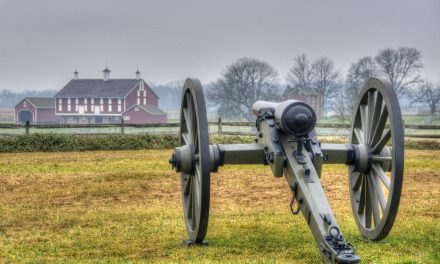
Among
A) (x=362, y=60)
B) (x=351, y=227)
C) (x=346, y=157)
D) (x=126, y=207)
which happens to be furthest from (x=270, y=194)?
(x=362, y=60)

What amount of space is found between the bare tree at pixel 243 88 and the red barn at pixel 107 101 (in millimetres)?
A: 13400

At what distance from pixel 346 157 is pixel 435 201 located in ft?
15.5

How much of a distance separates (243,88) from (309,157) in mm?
70289

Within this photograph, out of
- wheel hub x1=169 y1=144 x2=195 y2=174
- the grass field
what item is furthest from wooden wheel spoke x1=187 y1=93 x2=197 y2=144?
the grass field

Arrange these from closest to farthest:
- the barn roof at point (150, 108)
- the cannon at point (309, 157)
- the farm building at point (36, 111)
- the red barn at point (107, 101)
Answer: the cannon at point (309, 157)
the barn roof at point (150, 108)
the red barn at point (107, 101)
the farm building at point (36, 111)

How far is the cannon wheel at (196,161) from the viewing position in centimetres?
600

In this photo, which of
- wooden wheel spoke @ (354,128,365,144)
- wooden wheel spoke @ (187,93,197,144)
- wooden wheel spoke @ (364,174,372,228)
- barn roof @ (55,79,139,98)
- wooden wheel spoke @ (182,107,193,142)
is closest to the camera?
wooden wheel spoke @ (187,93,197,144)

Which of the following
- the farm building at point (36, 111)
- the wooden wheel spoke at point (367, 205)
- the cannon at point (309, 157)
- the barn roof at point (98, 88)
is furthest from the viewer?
the farm building at point (36, 111)

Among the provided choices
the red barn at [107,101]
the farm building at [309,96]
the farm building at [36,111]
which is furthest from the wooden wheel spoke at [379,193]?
the farm building at [36,111]

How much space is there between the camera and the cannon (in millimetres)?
5945

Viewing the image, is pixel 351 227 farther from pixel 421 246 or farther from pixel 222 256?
pixel 222 256

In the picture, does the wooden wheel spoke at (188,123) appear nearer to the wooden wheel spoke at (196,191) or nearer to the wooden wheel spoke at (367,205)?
the wooden wheel spoke at (196,191)

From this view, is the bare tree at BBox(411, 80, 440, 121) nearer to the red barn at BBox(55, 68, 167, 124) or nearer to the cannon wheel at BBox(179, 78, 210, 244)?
the red barn at BBox(55, 68, 167, 124)

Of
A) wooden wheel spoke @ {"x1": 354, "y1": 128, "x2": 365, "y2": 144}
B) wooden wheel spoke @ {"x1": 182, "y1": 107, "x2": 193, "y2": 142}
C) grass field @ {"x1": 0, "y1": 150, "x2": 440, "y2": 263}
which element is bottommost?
grass field @ {"x1": 0, "y1": 150, "x2": 440, "y2": 263}
